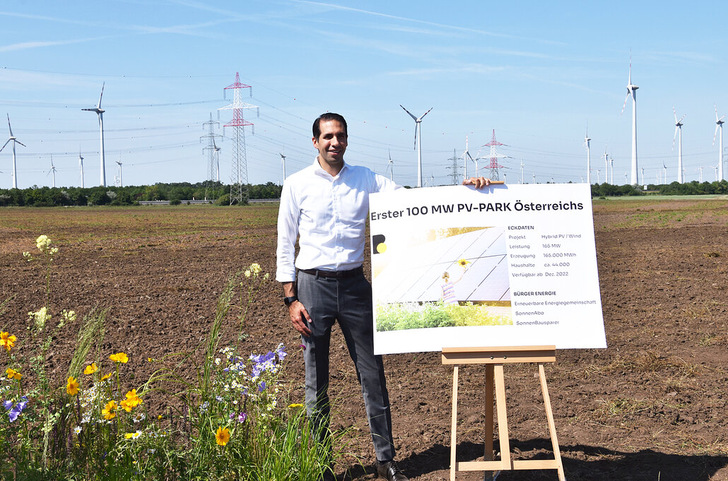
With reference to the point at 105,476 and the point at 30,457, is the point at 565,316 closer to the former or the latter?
the point at 105,476

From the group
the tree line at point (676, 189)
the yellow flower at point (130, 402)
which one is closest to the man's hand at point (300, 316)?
the yellow flower at point (130, 402)

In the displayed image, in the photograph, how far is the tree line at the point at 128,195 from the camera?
89188 millimetres

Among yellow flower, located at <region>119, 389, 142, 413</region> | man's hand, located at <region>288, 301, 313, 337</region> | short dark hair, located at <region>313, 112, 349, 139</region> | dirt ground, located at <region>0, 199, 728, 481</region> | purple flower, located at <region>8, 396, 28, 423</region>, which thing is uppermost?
short dark hair, located at <region>313, 112, 349, 139</region>

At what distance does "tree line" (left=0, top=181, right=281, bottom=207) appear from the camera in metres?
89.2

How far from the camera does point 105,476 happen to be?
370 centimetres

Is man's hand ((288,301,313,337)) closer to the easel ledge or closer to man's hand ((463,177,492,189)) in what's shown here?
the easel ledge

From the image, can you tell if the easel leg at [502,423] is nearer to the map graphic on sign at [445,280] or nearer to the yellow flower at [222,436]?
the map graphic on sign at [445,280]

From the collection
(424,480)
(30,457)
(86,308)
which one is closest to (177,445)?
(30,457)

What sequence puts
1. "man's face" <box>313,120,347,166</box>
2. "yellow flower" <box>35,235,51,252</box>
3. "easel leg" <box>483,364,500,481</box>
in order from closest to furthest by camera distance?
"yellow flower" <box>35,235,51,252</box>, "man's face" <box>313,120,347,166</box>, "easel leg" <box>483,364,500,481</box>

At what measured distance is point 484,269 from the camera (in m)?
4.29

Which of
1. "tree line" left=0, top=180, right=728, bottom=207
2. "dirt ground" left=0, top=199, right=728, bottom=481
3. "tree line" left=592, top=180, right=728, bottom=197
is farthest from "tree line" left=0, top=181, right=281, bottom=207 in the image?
"dirt ground" left=0, top=199, right=728, bottom=481

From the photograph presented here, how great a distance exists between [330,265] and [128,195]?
9792 cm

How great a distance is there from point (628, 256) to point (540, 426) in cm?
1207

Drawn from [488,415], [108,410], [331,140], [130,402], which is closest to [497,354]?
[488,415]
